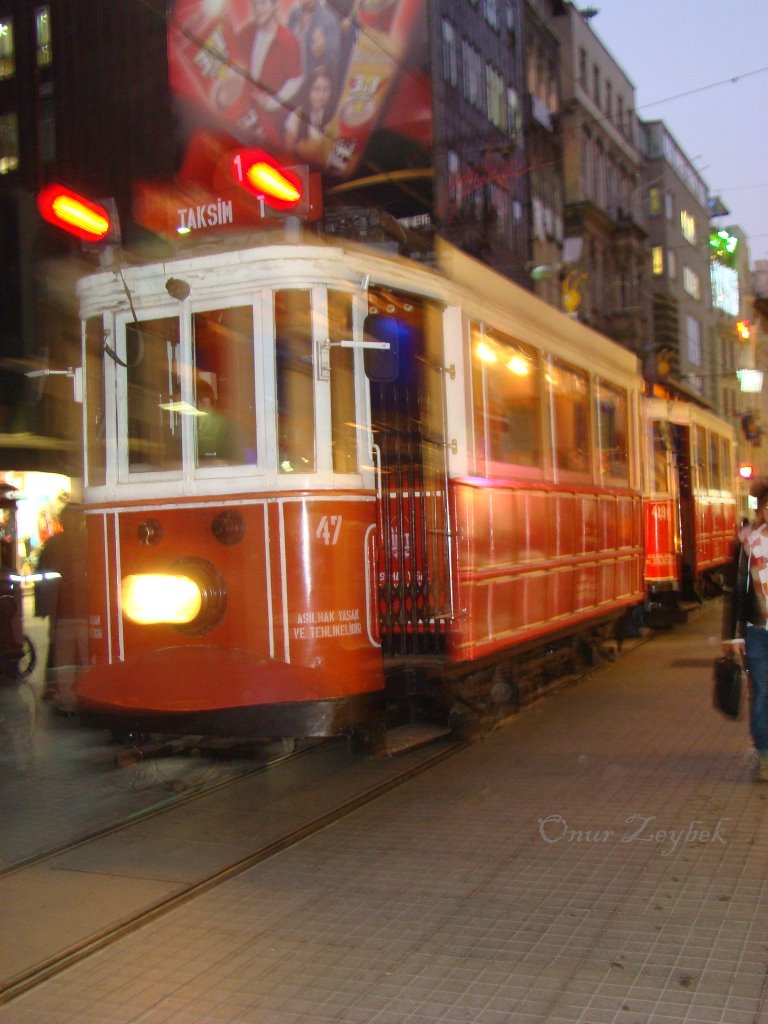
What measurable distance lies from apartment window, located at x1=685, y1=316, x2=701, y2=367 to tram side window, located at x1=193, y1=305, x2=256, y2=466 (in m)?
43.5

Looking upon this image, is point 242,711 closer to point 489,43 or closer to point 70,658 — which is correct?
point 70,658

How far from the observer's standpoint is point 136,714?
6336mm

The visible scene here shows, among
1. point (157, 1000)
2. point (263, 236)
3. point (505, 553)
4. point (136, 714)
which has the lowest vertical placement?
point (157, 1000)

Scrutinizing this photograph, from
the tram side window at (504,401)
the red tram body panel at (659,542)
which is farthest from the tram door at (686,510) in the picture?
the tram side window at (504,401)

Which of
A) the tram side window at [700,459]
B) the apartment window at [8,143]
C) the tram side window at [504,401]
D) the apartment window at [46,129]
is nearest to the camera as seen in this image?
the tram side window at [504,401]

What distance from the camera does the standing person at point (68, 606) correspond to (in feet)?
29.8

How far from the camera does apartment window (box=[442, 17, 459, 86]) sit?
95.9 ft

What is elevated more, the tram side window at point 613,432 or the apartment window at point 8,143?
the apartment window at point 8,143

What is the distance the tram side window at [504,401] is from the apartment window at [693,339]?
40816 mm

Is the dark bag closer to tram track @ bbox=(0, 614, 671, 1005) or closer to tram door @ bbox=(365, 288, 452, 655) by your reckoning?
tram door @ bbox=(365, 288, 452, 655)

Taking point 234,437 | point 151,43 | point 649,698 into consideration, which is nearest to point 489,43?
point 151,43

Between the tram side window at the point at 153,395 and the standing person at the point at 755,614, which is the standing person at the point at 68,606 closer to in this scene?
the tram side window at the point at 153,395

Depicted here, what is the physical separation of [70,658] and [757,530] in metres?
5.54

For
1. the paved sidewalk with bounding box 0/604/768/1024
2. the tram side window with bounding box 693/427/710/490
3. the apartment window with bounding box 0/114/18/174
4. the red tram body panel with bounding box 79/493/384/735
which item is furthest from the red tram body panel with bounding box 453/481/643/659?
the apartment window with bounding box 0/114/18/174
